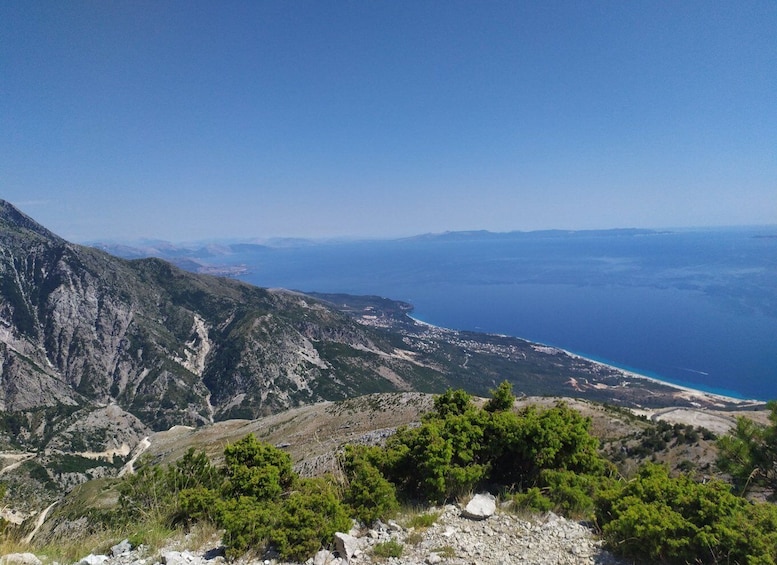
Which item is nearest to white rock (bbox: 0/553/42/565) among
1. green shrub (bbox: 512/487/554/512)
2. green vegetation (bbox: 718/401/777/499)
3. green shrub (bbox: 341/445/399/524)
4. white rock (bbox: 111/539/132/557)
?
white rock (bbox: 111/539/132/557)

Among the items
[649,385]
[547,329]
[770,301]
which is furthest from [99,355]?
[770,301]

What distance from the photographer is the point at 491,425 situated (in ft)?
37.4

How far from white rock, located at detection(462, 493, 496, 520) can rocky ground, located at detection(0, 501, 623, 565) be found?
0.19 metres

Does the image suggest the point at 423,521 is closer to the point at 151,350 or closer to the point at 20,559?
the point at 20,559

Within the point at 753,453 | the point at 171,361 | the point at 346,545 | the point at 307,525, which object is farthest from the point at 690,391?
the point at 171,361

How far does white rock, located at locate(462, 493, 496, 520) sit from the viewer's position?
8398 mm

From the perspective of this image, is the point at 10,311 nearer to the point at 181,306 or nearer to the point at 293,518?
the point at 181,306

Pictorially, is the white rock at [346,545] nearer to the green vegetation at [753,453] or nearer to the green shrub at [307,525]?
the green shrub at [307,525]

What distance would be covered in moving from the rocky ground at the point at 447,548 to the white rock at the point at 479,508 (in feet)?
0.61

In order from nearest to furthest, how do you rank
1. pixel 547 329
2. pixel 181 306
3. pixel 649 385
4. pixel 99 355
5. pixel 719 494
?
pixel 719 494
pixel 649 385
pixel 99 355
pixel 181 306
pixel 547 329

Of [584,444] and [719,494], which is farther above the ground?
[719,494]

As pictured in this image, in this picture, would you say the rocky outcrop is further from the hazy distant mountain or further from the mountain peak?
the mountain peak

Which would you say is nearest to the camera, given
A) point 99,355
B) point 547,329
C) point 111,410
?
point 111,410

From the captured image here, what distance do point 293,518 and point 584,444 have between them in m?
8.26
